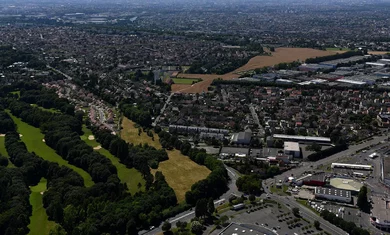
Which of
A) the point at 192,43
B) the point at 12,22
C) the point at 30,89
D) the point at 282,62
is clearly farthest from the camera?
the point at 12,22

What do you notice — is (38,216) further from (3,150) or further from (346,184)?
(346,184)

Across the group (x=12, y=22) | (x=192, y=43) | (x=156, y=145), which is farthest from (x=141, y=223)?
(x=12, y=22)

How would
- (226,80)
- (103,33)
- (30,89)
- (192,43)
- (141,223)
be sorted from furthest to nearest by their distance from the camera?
(103,33)
(192,43)
(226,80)
(30,89)
(141,223)

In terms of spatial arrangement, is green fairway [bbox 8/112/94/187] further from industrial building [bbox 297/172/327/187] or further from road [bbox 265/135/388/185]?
industrial building [bbox 297/172/327/187]

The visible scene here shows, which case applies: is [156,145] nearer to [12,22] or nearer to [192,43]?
[192,43]

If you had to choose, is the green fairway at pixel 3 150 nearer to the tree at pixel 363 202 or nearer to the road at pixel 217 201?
the road at pixel 217 201

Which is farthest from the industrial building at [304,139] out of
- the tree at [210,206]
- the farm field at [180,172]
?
the tree at [210,206]

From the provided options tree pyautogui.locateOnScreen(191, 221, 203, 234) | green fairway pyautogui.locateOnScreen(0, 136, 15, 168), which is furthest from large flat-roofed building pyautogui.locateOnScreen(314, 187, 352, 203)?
green fairway pyautogui.locateOnScreen(0, 136, 15, 168)
